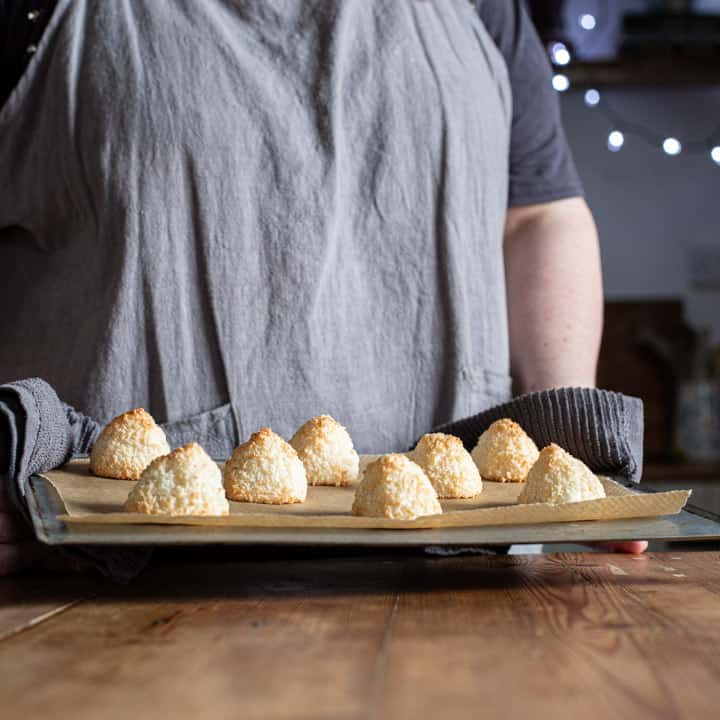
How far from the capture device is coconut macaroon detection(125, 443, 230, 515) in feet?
2.66

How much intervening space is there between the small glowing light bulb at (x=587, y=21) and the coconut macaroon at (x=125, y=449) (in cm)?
283

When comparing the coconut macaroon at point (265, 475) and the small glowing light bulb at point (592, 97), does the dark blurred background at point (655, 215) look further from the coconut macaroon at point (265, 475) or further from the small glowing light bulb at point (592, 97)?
the coconut macaroon at point (265, 475)

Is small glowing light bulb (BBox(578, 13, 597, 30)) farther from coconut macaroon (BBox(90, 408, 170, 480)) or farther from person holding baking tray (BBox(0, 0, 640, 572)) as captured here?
coconut macaroon (BBox(90, 408, 170, 480))

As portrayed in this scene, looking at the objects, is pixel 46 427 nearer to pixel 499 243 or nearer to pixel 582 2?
pixel 499 243

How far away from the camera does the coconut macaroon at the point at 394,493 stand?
0.86 meters

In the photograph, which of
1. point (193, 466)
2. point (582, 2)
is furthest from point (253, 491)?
point (582, 2)

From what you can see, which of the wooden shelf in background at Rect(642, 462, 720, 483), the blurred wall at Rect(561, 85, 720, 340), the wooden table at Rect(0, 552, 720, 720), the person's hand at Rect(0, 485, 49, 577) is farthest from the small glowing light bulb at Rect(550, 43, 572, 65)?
the person's hand at Rect(0, 485, 49, 577)

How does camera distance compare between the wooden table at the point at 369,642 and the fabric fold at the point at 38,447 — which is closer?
the wooden table at the point at 369,642

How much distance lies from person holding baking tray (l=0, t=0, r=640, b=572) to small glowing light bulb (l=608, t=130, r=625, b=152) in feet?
6.82

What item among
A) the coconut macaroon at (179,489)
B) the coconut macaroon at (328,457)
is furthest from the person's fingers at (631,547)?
the coconut macaroon at (179,489)

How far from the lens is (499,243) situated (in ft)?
4.70

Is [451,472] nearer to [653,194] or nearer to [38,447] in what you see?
[38,447]

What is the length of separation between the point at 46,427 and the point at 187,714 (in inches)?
19.1

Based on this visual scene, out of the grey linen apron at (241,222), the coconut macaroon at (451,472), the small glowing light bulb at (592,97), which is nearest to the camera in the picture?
the coconut macaroon at (451,472)
